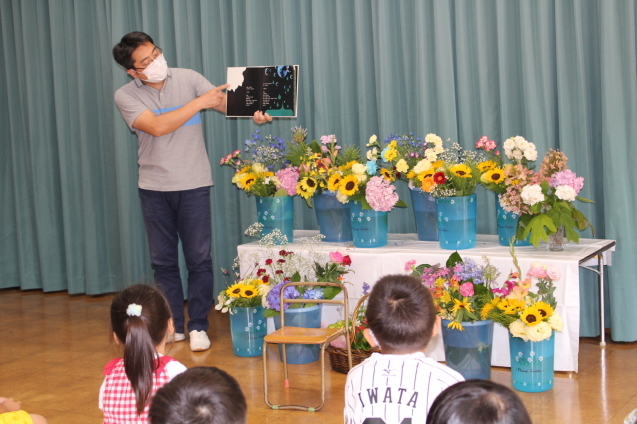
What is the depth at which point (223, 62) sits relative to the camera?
17.2 feet

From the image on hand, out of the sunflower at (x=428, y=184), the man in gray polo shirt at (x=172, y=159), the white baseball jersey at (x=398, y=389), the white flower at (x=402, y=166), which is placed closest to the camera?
the white baseball jersey at (x=398, y=389)

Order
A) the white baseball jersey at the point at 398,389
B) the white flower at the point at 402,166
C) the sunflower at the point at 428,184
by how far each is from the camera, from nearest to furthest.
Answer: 1. the white baseball jersey at the point at 398,389
2. the sunflower at the point at 428,184
3. the white flower at the point at 402,166

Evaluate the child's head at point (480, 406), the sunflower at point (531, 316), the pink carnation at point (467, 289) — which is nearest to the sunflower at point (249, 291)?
the pink carnation at point (467, 289)

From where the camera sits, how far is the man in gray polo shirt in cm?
420

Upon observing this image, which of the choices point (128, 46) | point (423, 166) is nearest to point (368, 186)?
point (423, 166)

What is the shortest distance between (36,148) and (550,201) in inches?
162

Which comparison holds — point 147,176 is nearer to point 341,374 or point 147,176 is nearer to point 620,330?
point 341,374

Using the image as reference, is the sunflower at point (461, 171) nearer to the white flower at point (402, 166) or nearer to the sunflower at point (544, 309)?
the white flower at point (402, 166)

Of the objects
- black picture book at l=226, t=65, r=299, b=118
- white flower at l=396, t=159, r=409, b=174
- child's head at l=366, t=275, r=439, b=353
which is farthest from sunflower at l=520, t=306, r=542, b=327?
black picture book at l=226, t=65, r=299, b=118

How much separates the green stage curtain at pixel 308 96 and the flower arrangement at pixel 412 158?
1.11 ft

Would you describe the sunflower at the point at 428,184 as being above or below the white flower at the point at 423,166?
below

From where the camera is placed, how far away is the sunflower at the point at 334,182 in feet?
13.3

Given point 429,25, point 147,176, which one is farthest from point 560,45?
point 147,176

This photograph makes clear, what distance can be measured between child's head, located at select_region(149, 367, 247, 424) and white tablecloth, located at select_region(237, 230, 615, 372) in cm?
253
